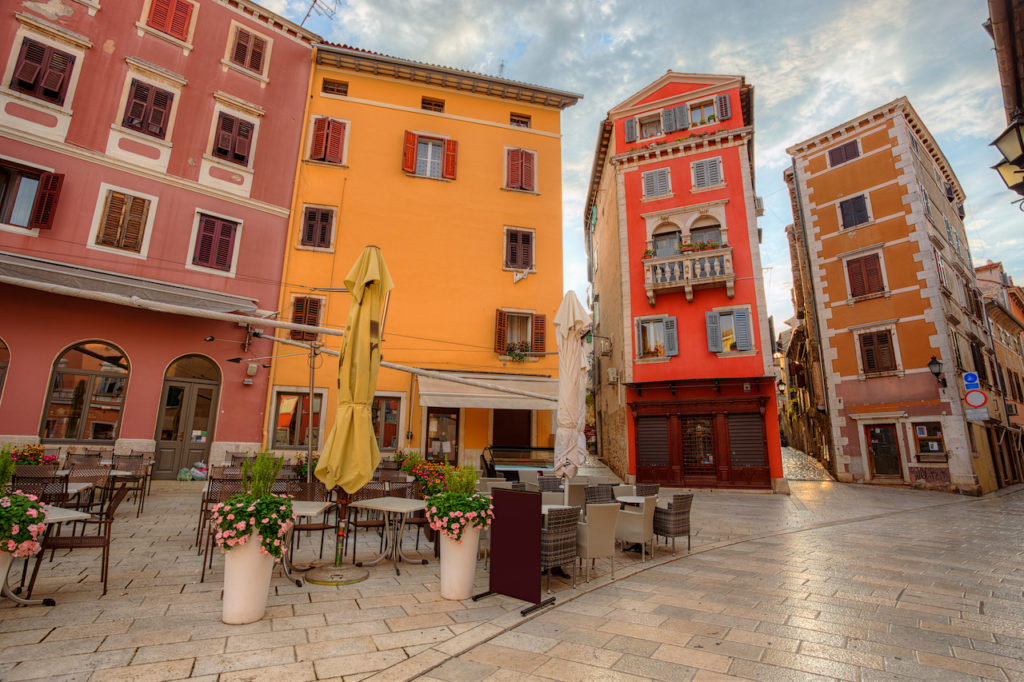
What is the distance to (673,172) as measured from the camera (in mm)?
19016

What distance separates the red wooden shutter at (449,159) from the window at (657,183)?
25.5 ft

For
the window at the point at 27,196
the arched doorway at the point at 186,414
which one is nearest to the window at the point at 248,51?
the window at the point at 27,196

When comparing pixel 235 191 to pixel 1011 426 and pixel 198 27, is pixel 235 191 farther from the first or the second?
pixel 1011 426

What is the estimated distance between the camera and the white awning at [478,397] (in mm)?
13367

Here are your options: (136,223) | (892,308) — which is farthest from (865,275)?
(136,223)

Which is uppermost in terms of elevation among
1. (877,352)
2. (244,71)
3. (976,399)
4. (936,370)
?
(244,71)

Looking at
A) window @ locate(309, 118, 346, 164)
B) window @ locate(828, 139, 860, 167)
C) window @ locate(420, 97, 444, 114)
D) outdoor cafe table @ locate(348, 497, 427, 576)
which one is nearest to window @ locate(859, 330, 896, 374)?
window @ locate(828, 139, 860, 167)

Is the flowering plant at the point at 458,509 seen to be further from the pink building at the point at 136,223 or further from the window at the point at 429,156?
the window at the point at 429,156

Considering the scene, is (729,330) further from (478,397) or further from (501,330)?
(478,397)

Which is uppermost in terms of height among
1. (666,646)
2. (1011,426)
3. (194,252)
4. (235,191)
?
(235,191)

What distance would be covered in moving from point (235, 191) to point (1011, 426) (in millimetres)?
34032

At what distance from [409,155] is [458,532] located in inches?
572

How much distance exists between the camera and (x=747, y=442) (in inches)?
638

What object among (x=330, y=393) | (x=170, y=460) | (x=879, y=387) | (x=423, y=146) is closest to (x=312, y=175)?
(x=423, y=146)
